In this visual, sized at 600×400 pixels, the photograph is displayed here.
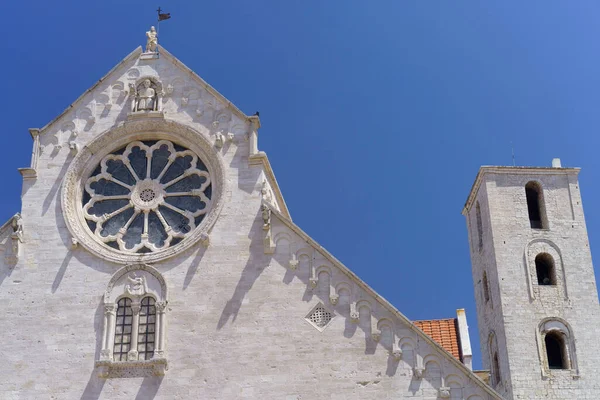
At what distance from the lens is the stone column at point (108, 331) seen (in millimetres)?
21984

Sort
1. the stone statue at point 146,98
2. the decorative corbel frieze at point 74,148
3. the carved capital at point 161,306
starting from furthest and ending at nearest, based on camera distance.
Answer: the stone statue at point 146,98, the decorative corbel frieze at point 74,148, the carved capital at point 161,306

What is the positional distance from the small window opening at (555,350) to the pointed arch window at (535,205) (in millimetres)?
3006

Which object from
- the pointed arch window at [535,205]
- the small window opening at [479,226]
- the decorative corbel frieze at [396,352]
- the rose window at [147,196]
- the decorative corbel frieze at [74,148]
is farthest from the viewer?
the small window opening at [479,226]

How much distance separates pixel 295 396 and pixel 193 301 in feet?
11.3

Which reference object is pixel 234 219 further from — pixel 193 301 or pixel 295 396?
pixel 295 396

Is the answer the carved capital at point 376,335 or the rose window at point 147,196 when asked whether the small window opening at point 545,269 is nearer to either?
the carved capital at point 376,335

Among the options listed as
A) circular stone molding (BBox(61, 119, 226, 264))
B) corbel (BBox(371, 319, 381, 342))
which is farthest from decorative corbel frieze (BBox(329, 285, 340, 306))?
circular stone molding (BBox(61, 119, 226, 264))

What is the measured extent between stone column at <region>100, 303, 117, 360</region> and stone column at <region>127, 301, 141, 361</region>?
45cm

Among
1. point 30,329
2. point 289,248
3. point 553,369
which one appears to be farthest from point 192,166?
point 553,369

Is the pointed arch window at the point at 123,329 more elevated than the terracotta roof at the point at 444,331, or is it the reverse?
the terracotta roof at the point at 444,331

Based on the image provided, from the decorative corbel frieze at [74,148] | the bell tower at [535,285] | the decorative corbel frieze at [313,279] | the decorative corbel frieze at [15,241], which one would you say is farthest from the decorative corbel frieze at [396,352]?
the decorative corbel frieze at [74,148]

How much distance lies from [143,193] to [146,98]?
269 centimetres

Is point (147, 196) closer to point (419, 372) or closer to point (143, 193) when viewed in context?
point (143, 193)

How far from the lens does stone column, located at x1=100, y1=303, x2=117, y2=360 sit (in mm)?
21984
